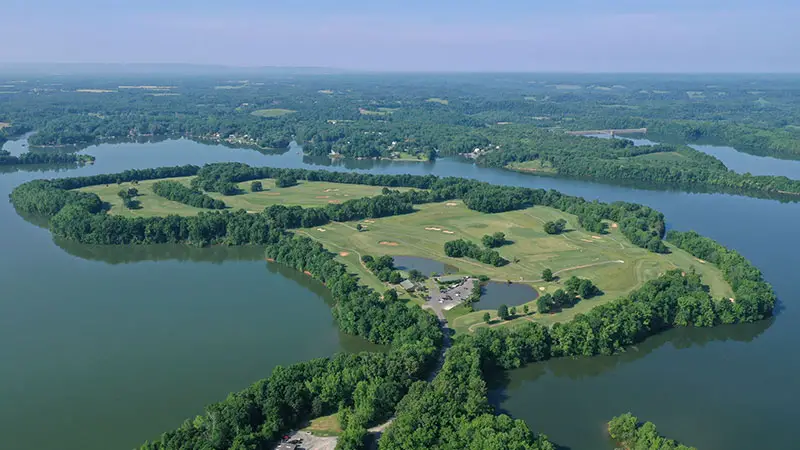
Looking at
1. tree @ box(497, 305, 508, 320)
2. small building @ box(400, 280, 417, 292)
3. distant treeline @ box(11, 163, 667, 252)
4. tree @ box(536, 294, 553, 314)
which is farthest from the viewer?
distant treeline @ box(11, 163, 667, 252)

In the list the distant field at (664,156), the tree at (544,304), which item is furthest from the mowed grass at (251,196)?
the distant field at (664,156)

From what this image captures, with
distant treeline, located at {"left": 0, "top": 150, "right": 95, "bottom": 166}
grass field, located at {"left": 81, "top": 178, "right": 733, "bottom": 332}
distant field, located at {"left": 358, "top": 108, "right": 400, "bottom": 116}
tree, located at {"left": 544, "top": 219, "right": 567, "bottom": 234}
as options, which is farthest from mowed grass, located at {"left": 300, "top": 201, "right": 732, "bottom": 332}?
distant field, located at {"left": 358, "top": 108, "right": 400, "bottom": 116}

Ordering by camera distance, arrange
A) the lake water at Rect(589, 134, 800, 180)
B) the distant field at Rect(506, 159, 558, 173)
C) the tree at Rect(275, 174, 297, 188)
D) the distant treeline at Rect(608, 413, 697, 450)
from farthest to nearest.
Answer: the distant field at Rect(506, 159, 558, 173)
the lake water at Rect(589, 134, 800, 180)
the tree at Rect(275, 174, 297, 188)
the distant treeline at Rect(608, 413, 697, 450)

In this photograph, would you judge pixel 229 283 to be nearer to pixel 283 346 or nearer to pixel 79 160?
pixel 283 346

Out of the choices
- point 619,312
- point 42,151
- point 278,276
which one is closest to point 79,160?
point 42,151

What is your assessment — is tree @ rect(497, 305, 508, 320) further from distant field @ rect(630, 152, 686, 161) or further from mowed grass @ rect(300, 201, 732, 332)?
distant field @ rect(630, 152, 686, 161)
